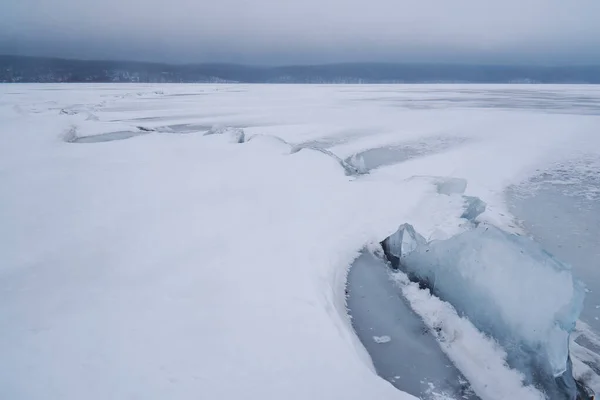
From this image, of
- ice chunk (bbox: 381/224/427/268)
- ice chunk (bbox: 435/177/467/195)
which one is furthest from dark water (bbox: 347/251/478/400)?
ice chunk (bbox: 435/177/467/195)

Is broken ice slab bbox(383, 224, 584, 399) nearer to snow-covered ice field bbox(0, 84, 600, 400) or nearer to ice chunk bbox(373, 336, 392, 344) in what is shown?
snow-covered ice field bbox(0, 84, 600, 400)

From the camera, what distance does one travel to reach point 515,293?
8.42 feet

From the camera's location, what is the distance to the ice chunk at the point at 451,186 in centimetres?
549

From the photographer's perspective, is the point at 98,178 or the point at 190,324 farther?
the point at 98,178

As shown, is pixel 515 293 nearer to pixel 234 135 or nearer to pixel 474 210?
pixel 474 210

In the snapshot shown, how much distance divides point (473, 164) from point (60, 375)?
25.4 feet

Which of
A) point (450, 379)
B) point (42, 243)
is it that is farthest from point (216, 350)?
point (42, 243)

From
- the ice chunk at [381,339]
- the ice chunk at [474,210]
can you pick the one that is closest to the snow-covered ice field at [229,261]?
the ice chunk at [381,339]

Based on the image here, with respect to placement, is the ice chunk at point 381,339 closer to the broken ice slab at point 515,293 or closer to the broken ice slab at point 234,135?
the broken ice slab at point 515,293

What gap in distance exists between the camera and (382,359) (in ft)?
8.20

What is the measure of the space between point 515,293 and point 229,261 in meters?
2.28

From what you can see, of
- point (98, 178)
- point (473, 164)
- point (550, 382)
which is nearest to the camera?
point (550, 382)

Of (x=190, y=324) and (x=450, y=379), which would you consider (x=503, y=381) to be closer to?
(x=450, y=379)

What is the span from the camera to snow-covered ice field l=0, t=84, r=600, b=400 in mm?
2079
